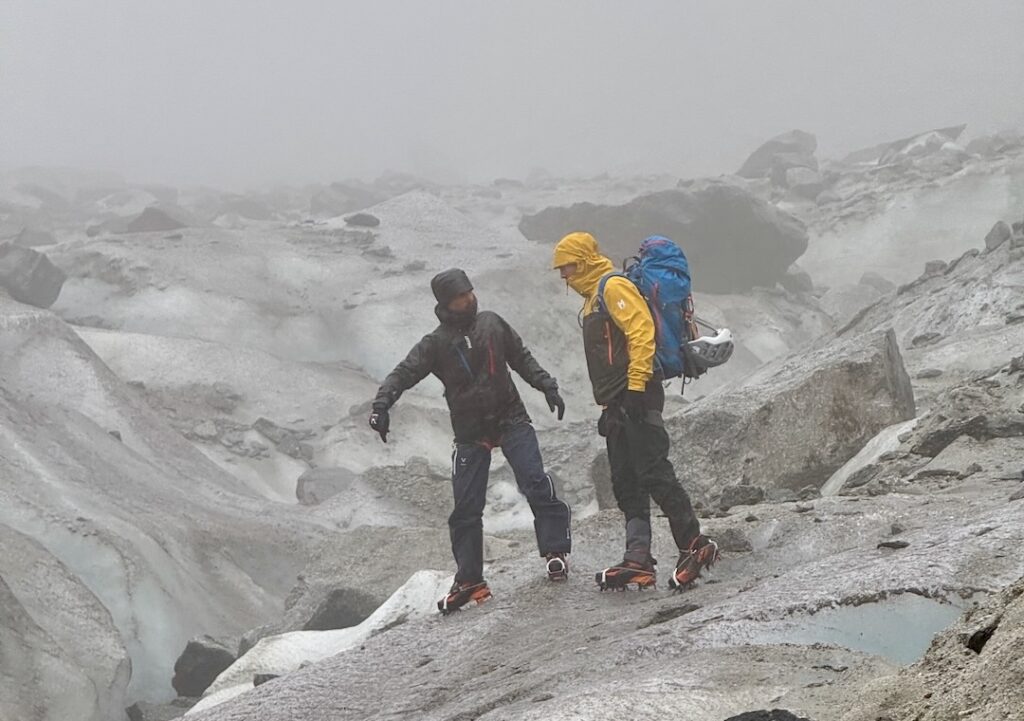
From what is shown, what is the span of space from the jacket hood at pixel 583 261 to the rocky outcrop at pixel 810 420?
3.13 metres

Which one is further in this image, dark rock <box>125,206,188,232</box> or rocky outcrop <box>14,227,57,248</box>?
dark rock <box>125,206,188,232</box>

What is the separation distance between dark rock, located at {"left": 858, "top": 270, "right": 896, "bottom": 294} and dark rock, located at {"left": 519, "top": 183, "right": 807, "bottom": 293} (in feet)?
6.62

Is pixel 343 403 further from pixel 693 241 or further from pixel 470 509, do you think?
pixel 470 509

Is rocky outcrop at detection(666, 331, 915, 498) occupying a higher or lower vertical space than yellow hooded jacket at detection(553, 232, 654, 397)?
lower

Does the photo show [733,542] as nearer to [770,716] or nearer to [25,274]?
[770,716]

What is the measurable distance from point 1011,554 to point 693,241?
102 ft

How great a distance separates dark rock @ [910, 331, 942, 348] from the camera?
45.5 ft

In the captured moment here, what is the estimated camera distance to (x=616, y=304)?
6.00m

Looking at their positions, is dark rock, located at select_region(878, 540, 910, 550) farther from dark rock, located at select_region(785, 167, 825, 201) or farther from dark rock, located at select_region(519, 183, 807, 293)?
dark rock, located at select_region(785, 167, 825, 201)

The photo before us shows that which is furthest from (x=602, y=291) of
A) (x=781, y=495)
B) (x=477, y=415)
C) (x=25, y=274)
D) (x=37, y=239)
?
(x=37, y=239)

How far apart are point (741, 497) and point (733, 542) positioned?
1319mm

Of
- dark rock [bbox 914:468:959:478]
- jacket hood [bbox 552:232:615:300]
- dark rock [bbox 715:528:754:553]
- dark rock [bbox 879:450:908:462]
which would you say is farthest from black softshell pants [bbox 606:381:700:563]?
dark rock [bbox 879:450:908:462]

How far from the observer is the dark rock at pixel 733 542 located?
634cm

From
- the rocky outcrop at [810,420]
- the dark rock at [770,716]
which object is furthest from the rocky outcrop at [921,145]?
the dark rock at [770,716]
